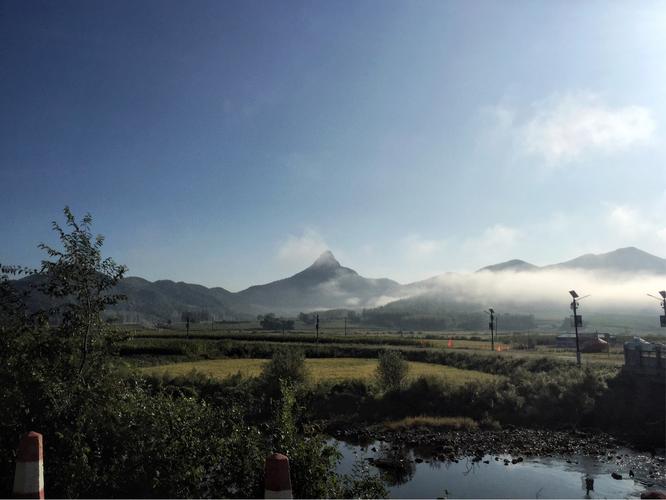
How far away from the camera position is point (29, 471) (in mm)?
5969

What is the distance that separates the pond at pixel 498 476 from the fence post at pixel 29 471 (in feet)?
59.2

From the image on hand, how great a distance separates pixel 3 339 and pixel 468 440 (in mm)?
29627

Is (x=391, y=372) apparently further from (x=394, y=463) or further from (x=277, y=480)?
(x=277, y=480)

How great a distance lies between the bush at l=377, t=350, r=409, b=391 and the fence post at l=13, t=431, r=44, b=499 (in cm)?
4062

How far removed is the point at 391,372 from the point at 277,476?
41286 mm

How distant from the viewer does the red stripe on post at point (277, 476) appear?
18.7ft

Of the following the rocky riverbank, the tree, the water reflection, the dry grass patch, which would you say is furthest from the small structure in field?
the tree

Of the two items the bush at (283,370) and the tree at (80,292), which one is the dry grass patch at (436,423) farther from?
the tree at (80,292)

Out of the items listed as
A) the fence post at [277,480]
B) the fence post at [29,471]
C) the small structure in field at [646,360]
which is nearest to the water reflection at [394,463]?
the fence post at [277,480]

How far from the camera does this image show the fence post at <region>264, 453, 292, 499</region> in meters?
5.68

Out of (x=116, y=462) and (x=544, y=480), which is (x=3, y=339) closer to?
(x=116, y=462)

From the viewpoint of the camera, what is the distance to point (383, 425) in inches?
1507

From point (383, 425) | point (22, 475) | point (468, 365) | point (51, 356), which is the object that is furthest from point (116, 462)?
point (468, 365)

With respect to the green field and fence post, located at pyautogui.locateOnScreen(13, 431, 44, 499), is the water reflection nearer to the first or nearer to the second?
the green field
